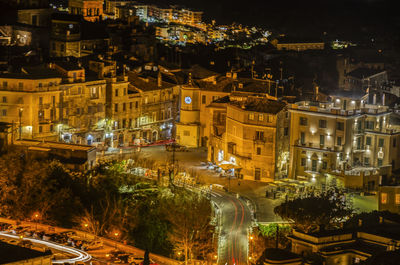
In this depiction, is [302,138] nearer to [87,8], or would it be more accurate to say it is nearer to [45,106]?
[45,106]

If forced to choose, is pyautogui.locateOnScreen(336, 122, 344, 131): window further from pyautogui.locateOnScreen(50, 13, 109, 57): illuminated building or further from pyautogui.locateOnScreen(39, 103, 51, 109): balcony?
pyautogui.locateOnScreen(50, 13, 109, 57): illuminated building

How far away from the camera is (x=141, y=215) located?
29.0 meters

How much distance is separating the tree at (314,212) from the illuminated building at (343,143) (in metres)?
4.74

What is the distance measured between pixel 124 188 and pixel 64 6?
31.8 metres

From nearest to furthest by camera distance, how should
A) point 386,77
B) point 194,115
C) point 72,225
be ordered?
point 72,225 → point 194,115 → point 386,77

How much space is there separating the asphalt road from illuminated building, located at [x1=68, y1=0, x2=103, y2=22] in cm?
2766

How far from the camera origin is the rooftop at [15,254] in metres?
A: 18.3

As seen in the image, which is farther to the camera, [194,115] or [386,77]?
[386,77]

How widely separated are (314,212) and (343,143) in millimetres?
7822

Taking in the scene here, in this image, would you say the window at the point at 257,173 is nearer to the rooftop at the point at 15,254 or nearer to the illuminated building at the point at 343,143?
the illuminated building at the point at 343,143

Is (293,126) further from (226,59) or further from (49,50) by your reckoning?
(226,59)

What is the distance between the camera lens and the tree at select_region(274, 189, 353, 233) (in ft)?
89.8

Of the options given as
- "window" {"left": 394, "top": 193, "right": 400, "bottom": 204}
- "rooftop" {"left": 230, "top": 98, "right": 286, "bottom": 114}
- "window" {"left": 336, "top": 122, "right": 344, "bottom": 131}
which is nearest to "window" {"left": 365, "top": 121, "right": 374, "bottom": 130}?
"window" {"left": 336, "top": 122, "right": 344, "bottom": 131}

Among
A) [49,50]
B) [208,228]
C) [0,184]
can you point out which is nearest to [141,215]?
[208,228]
